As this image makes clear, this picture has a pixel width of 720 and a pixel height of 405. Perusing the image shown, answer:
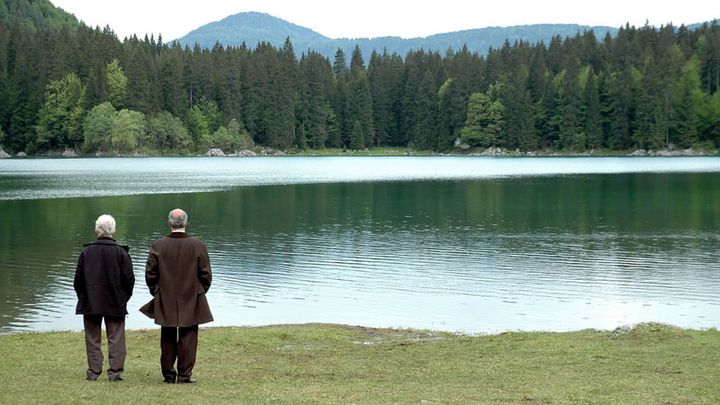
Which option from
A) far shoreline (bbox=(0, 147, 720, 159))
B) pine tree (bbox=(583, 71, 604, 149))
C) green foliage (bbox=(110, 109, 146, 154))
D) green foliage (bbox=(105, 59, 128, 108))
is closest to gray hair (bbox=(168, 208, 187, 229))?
green foliage (bbox=(110, 109, 146, 154))

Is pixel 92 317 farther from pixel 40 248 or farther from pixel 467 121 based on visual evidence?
pixel 467 121

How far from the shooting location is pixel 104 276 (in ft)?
40.6

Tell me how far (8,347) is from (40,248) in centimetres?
2457

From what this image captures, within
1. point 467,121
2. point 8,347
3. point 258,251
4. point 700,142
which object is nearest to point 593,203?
point 258,251

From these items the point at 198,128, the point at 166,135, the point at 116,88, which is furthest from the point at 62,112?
the point at 198,128

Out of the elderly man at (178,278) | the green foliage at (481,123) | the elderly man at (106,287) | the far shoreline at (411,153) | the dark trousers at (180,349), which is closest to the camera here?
the elderly man at (178,278)

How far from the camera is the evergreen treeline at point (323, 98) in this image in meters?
164

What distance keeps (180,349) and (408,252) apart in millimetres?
26528

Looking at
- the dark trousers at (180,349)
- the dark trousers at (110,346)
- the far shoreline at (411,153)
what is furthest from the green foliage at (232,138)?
the dark trousers at (180,349)

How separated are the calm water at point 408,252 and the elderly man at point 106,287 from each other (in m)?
10.8

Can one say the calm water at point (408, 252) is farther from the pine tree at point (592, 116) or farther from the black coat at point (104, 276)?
the pine tree at point (592, 116)

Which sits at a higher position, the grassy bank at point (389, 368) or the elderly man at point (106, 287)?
the elderly man at point (106, 287)

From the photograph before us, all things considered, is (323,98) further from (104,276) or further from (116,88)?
(104,276)

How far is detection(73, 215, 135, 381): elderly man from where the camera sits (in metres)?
12.4
